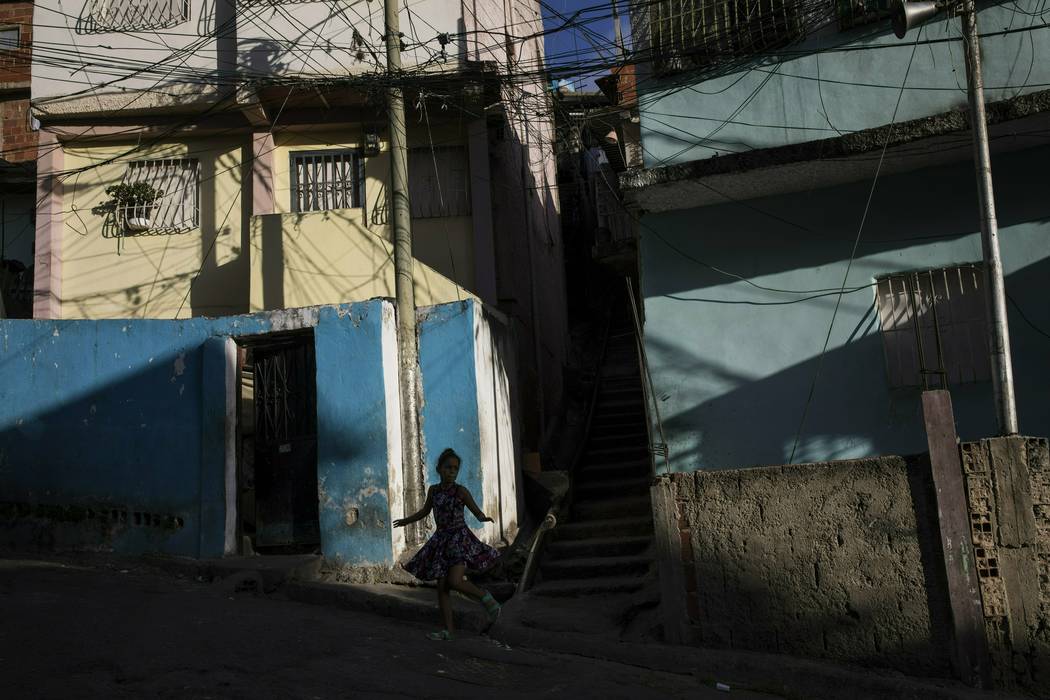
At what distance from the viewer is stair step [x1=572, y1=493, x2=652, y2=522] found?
1077 cm

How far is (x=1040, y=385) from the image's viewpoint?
8.41 metres

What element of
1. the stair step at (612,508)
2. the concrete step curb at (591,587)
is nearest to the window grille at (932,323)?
the concrete step curb at (591,587)

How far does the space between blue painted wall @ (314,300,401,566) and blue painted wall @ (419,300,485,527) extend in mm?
529

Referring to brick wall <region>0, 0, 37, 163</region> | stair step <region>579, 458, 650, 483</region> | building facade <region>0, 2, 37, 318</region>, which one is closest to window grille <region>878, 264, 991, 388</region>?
stair step <region>579, 458, 650, 483</region>

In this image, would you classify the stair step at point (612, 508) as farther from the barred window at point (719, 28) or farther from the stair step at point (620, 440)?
the barred window at point (719, 28)

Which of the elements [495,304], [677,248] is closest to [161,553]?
[495,304]

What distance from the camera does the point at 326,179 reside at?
1366cm

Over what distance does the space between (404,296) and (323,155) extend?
471cm

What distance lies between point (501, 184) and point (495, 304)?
1.98 meters

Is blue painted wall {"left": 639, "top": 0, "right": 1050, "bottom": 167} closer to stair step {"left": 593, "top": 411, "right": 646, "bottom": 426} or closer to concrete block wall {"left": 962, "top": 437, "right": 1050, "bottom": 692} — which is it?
concrete block wall {"left": 962, "top": 437, "right": 1050, "bottom": 692}

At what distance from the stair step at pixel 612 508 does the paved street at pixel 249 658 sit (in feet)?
11.9

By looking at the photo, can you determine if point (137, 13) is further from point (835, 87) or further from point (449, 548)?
point (449, 548)

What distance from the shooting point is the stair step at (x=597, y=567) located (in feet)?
30.6

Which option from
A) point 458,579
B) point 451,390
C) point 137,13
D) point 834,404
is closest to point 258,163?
point 137,13
